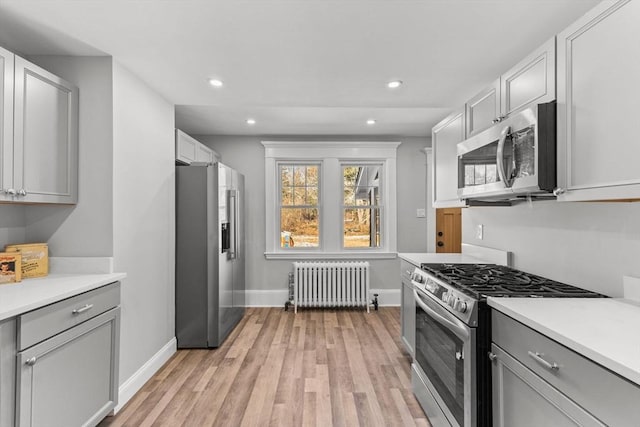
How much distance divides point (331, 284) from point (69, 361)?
319 centimetres

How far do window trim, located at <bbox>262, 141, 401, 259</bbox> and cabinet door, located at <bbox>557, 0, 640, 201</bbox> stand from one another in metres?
3.25

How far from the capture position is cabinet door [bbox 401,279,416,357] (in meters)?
2.82

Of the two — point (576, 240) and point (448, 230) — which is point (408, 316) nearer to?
point (576, 240)

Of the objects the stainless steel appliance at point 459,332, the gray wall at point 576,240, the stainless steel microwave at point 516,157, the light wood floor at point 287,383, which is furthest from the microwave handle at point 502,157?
the light wood floor at point 287,383

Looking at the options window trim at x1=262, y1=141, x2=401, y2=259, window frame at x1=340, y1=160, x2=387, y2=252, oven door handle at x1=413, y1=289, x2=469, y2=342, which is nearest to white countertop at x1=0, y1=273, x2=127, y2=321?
oven door handle at x1=413, y1=289, x2=469, y2=342

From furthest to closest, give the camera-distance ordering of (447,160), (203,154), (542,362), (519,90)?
(203,154), (447,160), (519,90), (542,362)

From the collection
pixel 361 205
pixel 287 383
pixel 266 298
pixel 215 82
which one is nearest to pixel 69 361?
pixel 287 383

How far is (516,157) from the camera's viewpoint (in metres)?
1.79

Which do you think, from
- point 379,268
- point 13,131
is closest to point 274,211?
point 379,268

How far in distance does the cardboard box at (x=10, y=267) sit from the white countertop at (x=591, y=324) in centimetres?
253

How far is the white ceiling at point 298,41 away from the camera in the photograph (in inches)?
67.9

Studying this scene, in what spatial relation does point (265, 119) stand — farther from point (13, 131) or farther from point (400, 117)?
point (13, 131)

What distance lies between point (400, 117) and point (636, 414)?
3.52 metres

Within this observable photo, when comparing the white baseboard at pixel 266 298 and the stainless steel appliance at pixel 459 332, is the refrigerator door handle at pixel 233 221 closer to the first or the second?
the white baseboard at pixel 266 298
